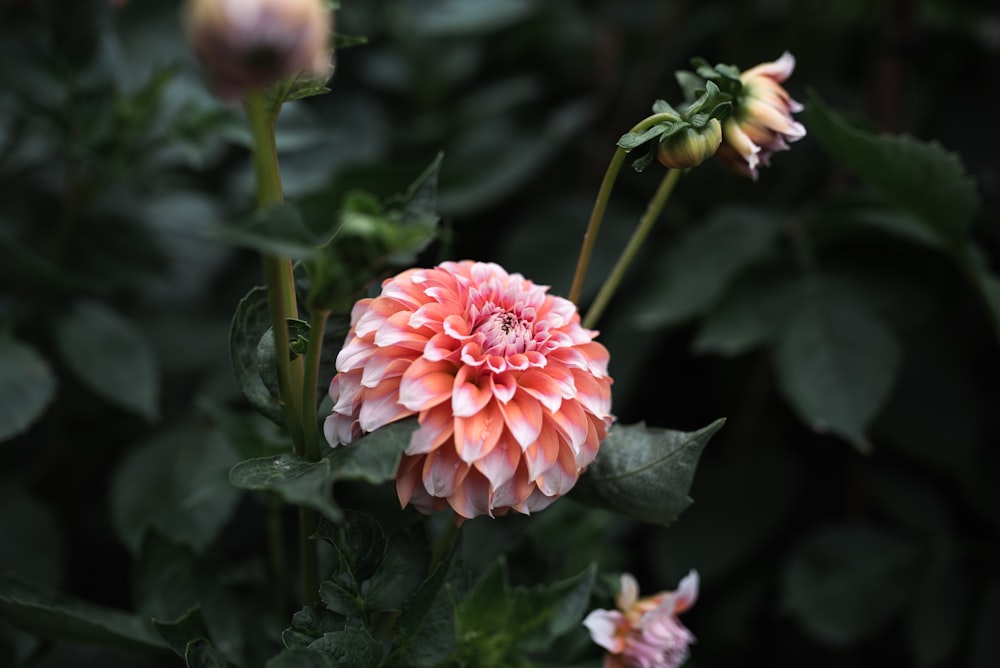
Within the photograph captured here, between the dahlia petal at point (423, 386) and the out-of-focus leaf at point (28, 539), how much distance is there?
1.45 ft

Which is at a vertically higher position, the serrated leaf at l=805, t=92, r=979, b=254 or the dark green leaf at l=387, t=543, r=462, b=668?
the serrated leaf at l=805, t=92, r=979, b=254

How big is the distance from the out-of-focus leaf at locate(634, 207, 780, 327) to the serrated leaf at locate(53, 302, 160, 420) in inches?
15.5

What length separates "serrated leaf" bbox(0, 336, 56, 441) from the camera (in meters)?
0.57

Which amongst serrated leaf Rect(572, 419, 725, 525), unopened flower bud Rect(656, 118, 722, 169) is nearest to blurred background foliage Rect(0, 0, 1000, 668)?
serrated leaf Rect(572, 419, 725, 525)

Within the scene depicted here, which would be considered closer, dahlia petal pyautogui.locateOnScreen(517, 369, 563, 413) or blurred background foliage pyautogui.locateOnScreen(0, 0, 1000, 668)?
dahlia petal pyautogui.locateOnScreen(517, 369, 563, 413)

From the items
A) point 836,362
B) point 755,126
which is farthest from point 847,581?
point 755,126

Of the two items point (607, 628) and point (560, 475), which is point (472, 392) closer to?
point (560, 475)

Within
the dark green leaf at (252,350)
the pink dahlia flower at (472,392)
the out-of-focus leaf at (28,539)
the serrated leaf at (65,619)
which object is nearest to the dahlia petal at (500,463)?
the pink dahlia flower at (472,392)

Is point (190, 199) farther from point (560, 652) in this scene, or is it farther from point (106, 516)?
point (560, 652)

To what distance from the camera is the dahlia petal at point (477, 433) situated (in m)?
0.33

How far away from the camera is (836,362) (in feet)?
2.24

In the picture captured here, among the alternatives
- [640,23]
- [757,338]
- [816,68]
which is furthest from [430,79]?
[757,338]

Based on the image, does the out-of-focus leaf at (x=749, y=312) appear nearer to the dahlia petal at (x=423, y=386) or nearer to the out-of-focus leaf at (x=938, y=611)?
the out-of-focus leaf at (x=938, y=611)

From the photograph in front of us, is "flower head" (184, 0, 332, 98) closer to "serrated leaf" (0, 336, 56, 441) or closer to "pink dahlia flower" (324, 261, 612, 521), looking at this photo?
"pink dahlia flower" (324, 261, 612, 521)
